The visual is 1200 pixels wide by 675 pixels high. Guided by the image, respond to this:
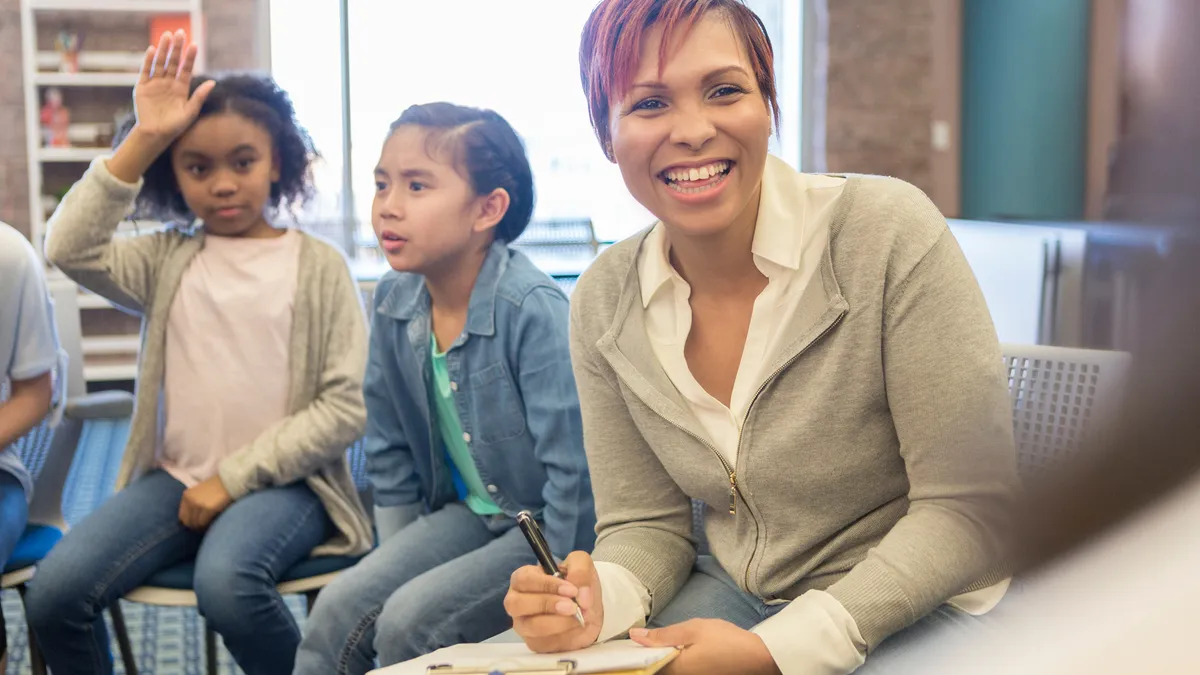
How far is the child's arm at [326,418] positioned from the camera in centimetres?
119

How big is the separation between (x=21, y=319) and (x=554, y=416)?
637mm

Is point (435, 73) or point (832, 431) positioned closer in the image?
point (832, 431)

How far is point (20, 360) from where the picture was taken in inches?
47.8

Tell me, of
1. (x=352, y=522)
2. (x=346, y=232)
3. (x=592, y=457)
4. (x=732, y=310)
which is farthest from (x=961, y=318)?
(x=346, y=232)

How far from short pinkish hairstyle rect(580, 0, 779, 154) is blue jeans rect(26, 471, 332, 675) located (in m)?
0.64

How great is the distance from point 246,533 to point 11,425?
32 cm

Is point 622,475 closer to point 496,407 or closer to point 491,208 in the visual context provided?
point 496,407

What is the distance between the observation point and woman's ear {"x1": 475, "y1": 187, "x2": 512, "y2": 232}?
3.80 ft

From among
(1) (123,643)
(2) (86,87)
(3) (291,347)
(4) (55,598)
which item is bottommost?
(1) (123,643)

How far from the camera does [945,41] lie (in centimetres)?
24

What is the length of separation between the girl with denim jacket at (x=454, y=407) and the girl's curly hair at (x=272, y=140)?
9.7 inches

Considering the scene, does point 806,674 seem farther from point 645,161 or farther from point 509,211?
point 509,211

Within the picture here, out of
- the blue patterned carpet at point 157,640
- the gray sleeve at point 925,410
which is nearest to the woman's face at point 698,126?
the gray sleeve at point 925,410

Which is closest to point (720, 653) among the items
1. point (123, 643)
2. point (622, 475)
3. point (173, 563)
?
point (622, 475)
